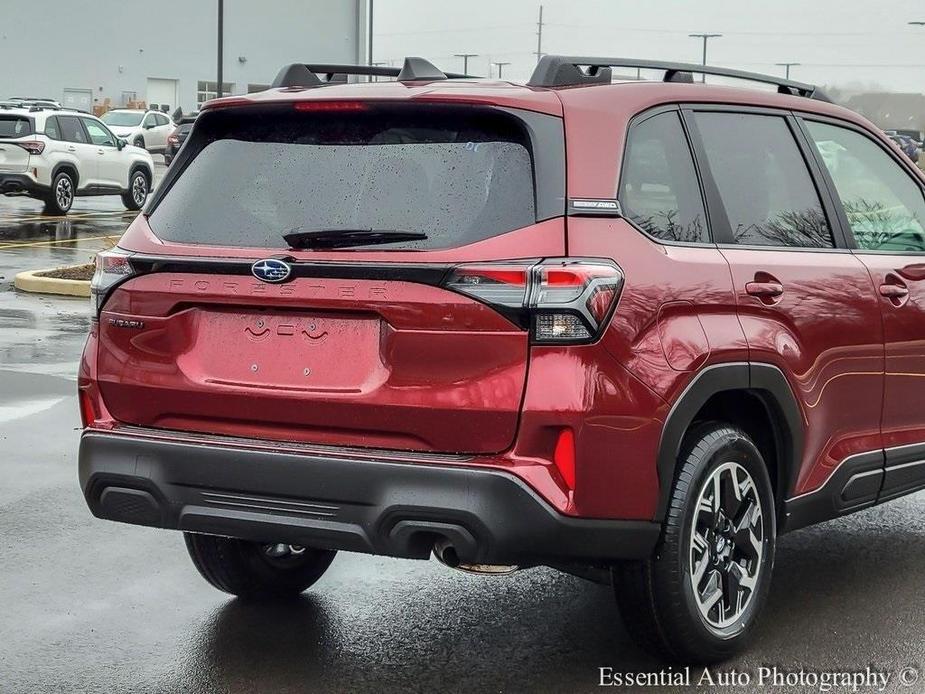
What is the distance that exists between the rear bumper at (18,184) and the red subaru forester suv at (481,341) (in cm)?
2276

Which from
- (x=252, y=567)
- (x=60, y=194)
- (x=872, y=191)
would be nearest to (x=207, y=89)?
(x=60, y=194)

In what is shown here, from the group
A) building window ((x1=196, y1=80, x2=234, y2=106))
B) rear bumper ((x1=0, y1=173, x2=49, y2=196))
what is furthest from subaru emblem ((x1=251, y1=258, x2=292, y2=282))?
building window ((x1=196, y1=80, x2=234, y2=106))

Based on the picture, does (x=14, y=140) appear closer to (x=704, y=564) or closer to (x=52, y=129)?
(x=52, y=129)

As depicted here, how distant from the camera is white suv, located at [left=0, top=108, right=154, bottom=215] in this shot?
87.6ft

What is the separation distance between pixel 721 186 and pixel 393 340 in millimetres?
1370

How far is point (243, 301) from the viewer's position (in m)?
4.33

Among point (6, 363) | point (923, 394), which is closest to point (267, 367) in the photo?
point (923, 394)

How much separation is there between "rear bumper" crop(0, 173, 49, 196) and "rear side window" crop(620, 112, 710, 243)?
23.5 m

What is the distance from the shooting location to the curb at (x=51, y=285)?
15.4 metres

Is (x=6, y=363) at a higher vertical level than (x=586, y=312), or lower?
lower

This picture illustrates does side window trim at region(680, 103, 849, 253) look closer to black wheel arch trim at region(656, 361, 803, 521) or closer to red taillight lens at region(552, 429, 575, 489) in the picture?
black wheel arch trim at region(656, 361, 803, 521)

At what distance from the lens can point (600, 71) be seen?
4902mm

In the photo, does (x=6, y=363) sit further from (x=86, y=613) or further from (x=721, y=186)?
(x=721, y=186)

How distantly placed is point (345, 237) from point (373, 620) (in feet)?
5.09
